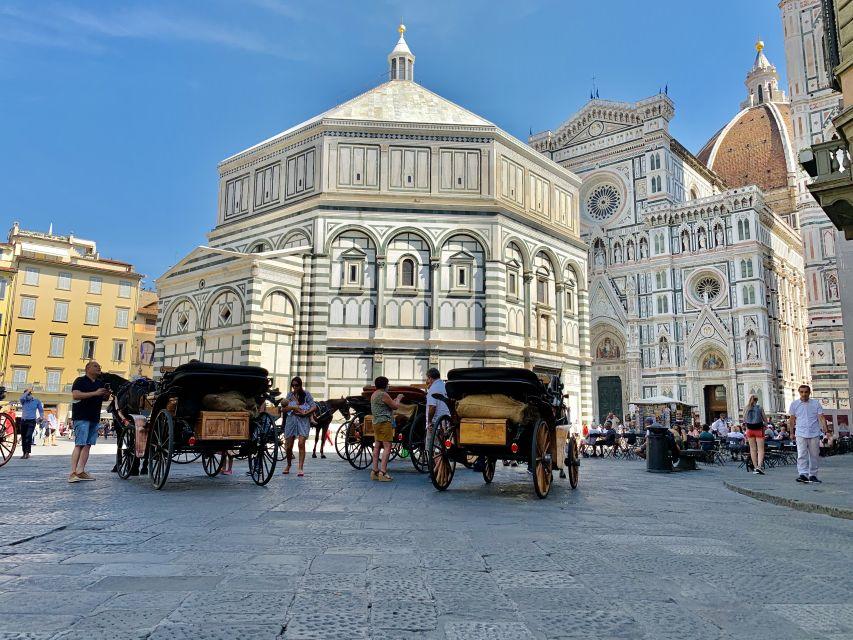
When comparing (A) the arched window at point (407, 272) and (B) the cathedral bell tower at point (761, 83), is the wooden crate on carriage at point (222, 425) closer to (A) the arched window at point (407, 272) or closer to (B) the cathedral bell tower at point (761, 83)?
(A) the arched window at point (407, 272)

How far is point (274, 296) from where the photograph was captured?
23781 millimetres

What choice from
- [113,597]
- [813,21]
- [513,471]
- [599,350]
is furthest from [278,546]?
[813,21]

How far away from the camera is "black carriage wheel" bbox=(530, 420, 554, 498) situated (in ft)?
23.1

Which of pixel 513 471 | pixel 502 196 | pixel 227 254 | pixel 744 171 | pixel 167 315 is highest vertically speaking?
pixel 744 171

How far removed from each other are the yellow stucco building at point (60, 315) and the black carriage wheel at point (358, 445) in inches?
1340

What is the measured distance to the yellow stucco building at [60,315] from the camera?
1571 inches

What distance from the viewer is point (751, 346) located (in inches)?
1617

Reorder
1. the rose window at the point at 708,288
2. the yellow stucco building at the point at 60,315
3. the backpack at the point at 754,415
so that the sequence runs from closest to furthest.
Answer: the backpack at the point at 754,415, the yellow stucco building at the point at 60,315, the rose window at the point at 708,288

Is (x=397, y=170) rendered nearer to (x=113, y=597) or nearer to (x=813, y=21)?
(x=113, y=597)

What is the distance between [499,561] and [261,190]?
26.8 m

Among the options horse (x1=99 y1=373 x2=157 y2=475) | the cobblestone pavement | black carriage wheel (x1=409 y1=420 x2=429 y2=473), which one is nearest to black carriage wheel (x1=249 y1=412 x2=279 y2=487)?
the cobblestone pavement

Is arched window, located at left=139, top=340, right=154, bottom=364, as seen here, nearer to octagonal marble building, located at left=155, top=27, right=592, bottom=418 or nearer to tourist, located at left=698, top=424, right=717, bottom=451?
octagonal marble building, located at left=155, top=27, right=592, bottom=418

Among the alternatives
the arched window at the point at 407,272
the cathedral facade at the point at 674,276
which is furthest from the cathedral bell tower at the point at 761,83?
the arched window at the point at 407,272

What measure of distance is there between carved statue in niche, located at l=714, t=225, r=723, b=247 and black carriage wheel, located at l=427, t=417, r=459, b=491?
41114 millimetres
